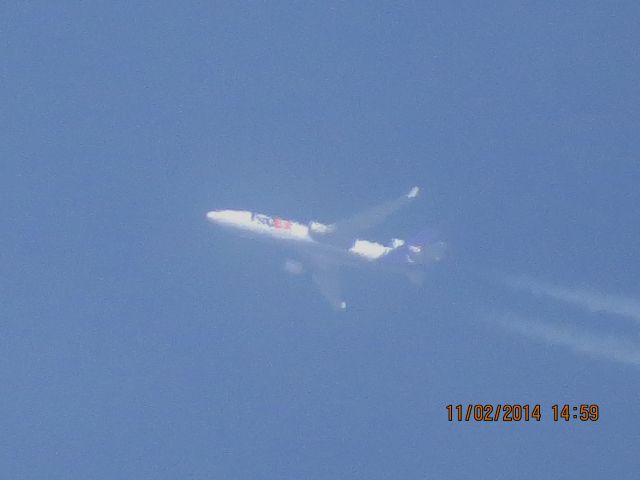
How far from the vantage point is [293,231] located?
610ft

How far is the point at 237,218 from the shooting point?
7338 inches

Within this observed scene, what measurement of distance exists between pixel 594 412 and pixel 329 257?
2691 cm

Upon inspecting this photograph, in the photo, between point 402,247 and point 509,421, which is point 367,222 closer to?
point 402,247

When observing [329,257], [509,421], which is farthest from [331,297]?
[509,421]

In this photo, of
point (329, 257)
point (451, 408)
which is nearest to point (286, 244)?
point (329, 257)

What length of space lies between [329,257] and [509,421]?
70.4 feet

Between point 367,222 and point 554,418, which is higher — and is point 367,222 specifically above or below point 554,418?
above

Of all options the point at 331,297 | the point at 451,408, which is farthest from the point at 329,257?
the point at 451,408

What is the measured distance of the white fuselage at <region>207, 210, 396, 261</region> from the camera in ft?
609

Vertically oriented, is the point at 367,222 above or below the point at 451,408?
above

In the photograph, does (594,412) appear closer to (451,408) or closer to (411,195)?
(451,408)

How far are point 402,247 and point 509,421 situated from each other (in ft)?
59.0

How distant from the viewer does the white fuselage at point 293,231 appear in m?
186

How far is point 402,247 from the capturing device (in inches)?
7328
